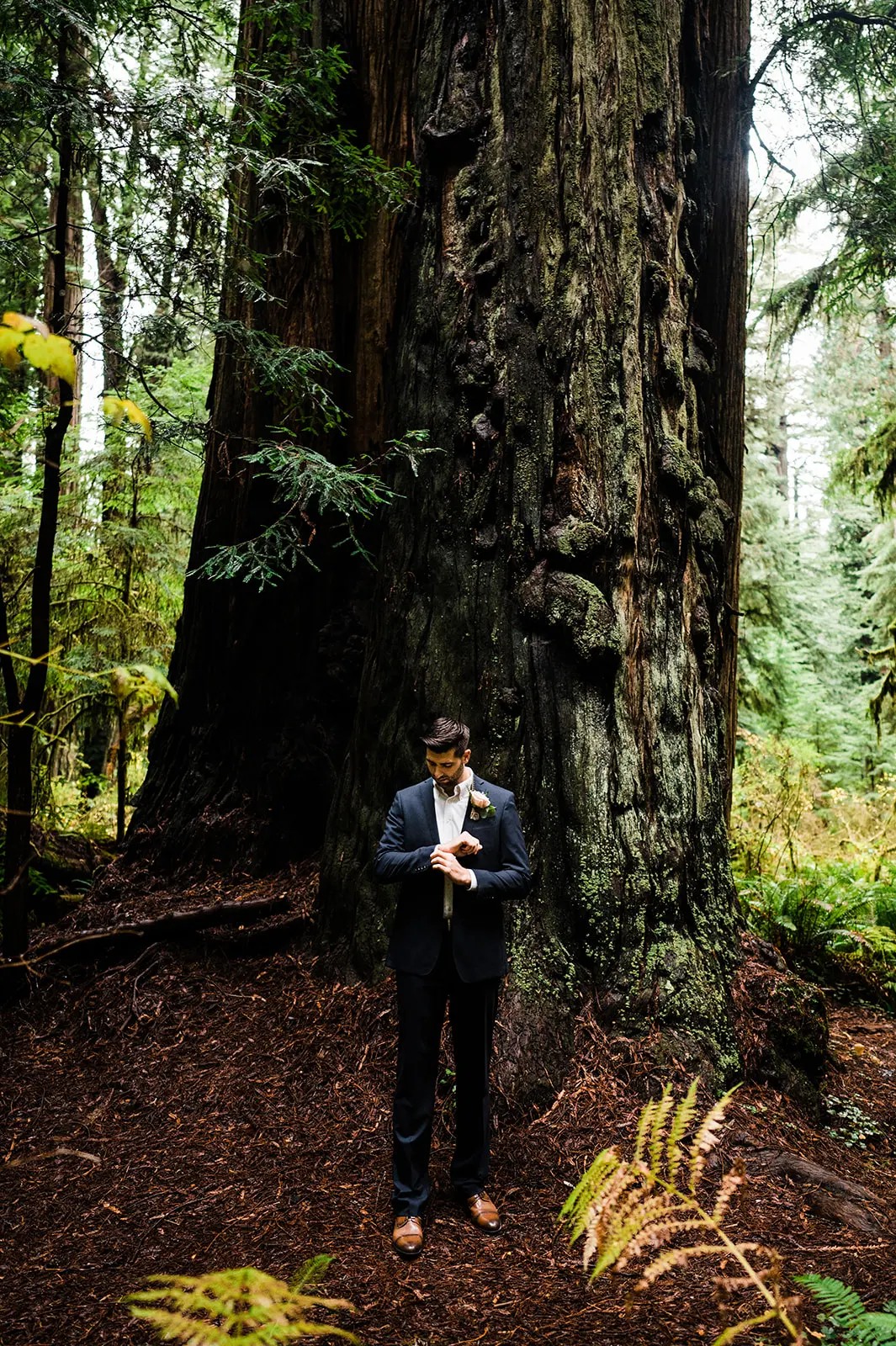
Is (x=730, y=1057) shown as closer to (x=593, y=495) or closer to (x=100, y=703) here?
(x=593, y=495)

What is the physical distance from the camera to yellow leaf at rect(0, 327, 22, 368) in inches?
63.7

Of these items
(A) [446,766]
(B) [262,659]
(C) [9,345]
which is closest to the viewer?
(C) [9,345]

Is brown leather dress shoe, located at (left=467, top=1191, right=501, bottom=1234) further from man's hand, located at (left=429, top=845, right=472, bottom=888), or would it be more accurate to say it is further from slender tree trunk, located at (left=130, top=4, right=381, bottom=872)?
slender tree trunk, located at (left=130, top=4, right=381, bottom=872)

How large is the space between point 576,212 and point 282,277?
8.55 feet

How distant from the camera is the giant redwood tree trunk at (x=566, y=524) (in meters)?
4.62

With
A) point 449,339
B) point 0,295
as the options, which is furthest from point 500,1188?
point 0,295

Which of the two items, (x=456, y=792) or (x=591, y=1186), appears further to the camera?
(x=456, y=792)

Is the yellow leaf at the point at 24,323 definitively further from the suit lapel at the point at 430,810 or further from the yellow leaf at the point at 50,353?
the suit lapel at the point at 430,810

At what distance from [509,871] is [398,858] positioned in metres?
0.45

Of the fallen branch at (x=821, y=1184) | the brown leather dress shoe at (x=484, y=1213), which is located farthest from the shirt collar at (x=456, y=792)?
the fallen branch at (x=821, y=1184)

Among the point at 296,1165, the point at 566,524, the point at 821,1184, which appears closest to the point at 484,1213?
the point at 296,1165

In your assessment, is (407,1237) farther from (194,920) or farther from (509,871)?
(194,920)

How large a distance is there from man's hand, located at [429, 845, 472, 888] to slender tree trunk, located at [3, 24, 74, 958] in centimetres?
210

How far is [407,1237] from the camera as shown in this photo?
3412 mm
